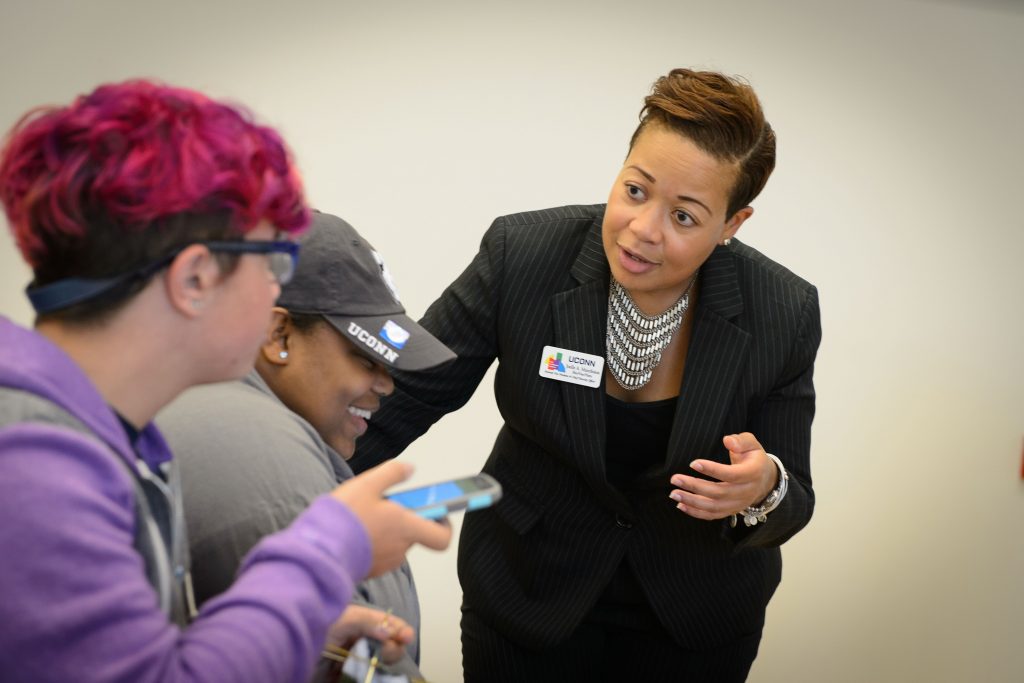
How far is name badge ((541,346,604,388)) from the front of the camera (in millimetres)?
1942

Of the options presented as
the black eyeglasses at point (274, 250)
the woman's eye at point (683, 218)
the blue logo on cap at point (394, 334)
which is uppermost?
the woman's eye at point (683, 218)

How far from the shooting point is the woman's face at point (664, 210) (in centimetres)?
178

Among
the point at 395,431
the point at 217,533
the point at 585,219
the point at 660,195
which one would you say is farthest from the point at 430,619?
the point at 217,533

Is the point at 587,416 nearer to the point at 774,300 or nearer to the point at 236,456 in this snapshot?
the point at 774,300

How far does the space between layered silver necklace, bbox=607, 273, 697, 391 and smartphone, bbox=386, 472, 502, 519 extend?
797 millimetres

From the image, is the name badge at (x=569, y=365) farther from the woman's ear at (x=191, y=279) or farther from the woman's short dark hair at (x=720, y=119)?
the woman's ear at (x=191, y=279)

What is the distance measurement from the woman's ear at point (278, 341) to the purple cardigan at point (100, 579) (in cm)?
51

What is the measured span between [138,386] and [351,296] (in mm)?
514

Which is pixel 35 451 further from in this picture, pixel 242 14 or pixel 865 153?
pixel 865 153

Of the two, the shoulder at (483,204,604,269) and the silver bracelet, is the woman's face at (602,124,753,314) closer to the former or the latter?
the shoulder at (483,204,604,269)

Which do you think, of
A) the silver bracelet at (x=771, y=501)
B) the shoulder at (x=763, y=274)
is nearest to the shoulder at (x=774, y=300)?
the shoulder at (x=763, y=274)

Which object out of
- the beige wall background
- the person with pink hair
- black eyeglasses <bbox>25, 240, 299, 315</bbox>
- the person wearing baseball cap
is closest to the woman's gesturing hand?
the person wearing baseball cap

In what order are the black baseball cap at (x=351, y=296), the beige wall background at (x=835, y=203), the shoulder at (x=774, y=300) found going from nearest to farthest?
the black baseball cap at (x=351, y=296) → the shoulder at (x=774, y=300) → the beige wall background at (x=835, y=203)

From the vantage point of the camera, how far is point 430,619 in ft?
11.2
